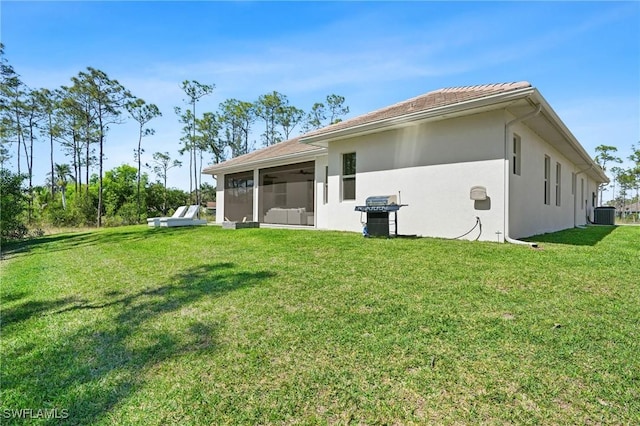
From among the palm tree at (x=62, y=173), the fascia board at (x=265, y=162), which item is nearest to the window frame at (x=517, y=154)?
the fascia board at (x=265, y=162)

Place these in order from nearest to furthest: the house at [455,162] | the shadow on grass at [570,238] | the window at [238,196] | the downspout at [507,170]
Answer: the downspout at [507,170] < the house at [455,162] < the shadow on grass at [570,238] < the window at [238,196]

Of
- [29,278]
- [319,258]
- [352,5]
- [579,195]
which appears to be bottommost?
[29,278]

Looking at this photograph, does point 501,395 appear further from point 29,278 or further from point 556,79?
point 556,79

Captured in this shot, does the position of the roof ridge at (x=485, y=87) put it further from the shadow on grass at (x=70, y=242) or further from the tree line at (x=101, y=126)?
the tree line at (x=101, y=126)

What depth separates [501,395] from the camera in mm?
1929

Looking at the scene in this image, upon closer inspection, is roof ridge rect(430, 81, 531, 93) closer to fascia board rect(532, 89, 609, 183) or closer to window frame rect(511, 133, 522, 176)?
fascia board rect(532, 89, 609, 183)

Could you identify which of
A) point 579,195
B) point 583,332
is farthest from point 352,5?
point 579,195

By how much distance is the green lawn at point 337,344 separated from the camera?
75.8 inches

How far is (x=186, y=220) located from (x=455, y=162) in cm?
1087

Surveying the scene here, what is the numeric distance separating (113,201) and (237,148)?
1155cm

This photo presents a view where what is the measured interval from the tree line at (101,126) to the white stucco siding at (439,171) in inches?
809

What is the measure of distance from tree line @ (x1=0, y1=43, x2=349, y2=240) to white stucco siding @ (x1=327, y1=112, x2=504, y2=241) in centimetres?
2055

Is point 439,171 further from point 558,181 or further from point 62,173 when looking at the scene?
point 62,173

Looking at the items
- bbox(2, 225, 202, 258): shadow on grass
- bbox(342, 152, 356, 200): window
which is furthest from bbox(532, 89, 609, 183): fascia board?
bbox(2, 225, 202, 258): shadow on grass
